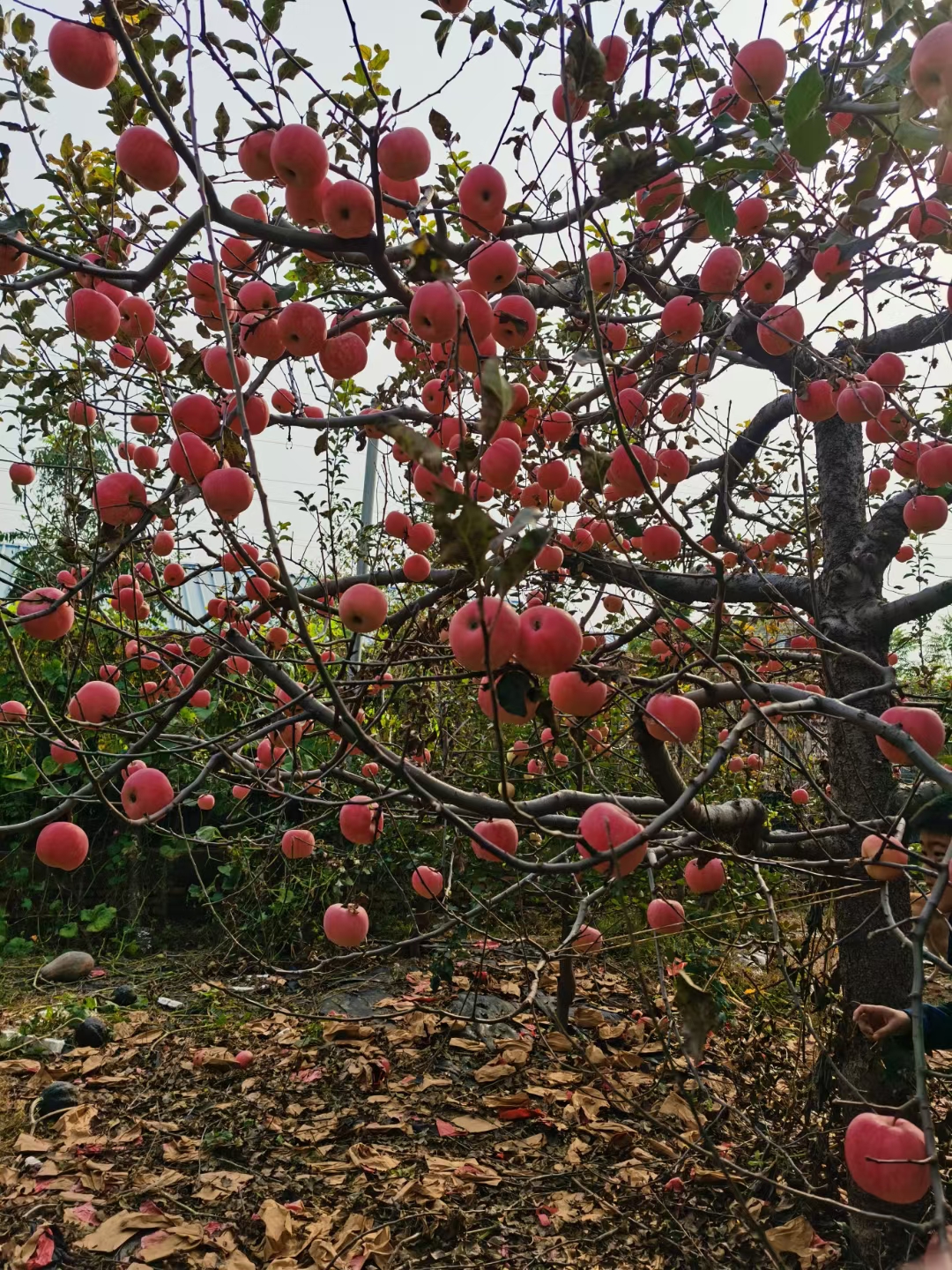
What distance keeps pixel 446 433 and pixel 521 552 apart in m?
1.62

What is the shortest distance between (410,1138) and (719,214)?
336 cm

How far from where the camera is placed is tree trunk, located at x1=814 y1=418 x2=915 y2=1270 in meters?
2.55

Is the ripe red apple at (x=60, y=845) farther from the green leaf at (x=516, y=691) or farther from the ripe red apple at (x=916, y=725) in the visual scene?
the ripe red apple at (x=916, y=725)

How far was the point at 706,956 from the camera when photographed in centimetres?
333

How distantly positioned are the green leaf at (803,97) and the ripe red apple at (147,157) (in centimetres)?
122

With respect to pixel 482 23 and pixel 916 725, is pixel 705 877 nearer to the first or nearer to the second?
pixel 916 725

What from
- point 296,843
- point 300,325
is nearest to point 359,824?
point 296,843

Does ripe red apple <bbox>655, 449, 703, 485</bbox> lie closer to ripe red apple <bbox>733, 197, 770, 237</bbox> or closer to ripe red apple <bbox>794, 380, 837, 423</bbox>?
ripe red apple <bbox>794, 380, 837, 423</bbox>

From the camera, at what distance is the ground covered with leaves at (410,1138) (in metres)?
2.53

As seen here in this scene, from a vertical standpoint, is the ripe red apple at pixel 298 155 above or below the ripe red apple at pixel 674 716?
above

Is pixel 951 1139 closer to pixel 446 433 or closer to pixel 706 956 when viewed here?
pixel 706 956

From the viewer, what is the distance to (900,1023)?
5.68ft

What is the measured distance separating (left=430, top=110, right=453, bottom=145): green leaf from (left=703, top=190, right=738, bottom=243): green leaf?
0.69 m

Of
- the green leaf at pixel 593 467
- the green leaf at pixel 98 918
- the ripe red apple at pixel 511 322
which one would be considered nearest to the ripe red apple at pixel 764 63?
the ripe red apple at pixel 511 322
